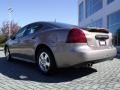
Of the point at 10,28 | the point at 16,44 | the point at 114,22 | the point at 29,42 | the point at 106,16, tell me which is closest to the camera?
the point at 29,42

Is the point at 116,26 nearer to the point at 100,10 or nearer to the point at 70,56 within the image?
the point at 100,10

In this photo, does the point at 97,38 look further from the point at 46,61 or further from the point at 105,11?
the point at 105,11

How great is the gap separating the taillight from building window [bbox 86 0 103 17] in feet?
84.4

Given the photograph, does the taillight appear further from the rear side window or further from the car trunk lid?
the rear side window

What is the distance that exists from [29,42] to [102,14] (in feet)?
77.8

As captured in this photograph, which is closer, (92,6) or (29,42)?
(29,42)

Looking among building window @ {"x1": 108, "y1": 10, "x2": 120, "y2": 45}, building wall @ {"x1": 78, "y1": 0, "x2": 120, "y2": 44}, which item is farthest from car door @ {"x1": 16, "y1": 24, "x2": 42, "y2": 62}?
building window @ {"x1": 108, "y1": 10, "x2": 120, "y2": 45}

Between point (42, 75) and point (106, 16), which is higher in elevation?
point (106, 16)

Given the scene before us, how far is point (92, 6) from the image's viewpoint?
36312 millimetres

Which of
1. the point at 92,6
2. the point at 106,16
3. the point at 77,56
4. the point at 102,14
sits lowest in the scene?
the point at 77,56

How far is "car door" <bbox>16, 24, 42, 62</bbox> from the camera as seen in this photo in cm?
770

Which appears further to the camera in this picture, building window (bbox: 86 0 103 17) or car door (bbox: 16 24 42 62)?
building window (bbox: 86 0 103 17)

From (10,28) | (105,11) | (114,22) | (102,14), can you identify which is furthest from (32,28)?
(10,28)

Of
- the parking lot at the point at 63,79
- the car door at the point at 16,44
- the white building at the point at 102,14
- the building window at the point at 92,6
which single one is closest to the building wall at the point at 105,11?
the white building at the point at 102,14
